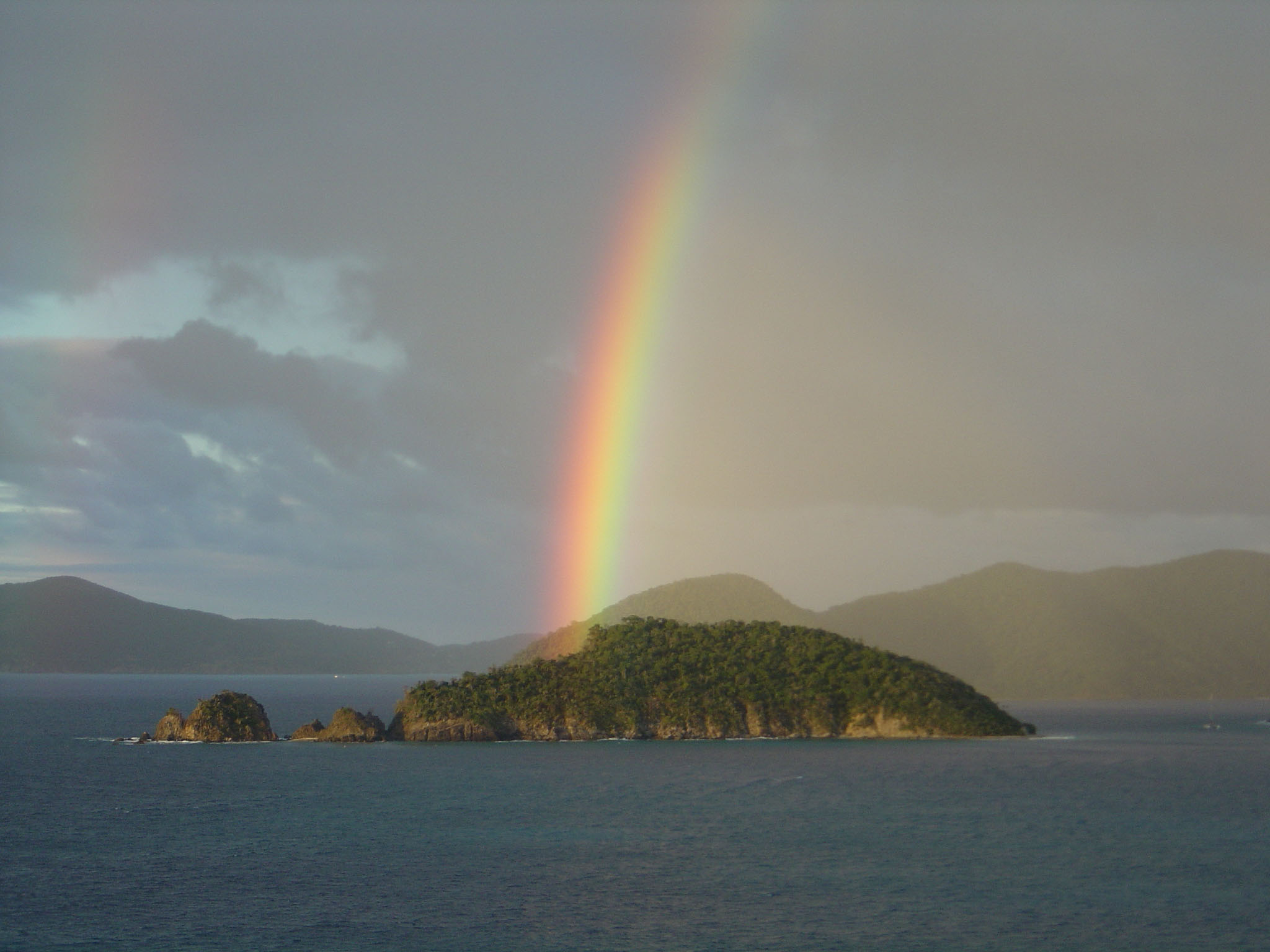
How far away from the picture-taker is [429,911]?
52.5 metres

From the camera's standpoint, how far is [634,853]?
67.4 meters

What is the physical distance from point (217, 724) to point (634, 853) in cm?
9383

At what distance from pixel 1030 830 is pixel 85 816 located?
204 feet

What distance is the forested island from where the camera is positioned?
151875mm

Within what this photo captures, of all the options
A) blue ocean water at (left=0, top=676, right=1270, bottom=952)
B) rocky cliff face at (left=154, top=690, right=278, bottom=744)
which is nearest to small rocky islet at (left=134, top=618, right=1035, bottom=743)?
rocky cliff face at (left=154, top=690, right=278, bottom=744)

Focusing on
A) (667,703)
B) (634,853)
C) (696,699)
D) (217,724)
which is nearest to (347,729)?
(217,724)

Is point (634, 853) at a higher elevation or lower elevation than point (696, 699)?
lower

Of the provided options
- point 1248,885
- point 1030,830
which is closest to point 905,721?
point 1030,830

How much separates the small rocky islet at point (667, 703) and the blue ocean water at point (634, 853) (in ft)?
82.4

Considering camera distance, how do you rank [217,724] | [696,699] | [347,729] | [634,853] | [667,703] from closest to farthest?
1. [634,853]
2. [217,724]
3. [347,729]
4. [667,703]
5. [696,699]

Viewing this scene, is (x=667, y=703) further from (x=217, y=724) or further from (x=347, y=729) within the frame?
(x=217, y=724)

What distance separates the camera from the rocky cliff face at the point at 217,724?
479ft

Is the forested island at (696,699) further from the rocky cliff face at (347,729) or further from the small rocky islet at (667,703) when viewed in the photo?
the rocky cliff face at (347,729)

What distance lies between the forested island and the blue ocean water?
27054mm
